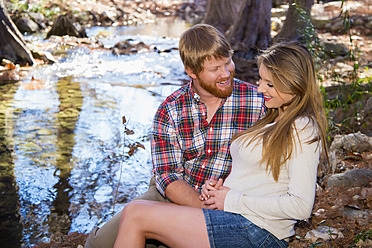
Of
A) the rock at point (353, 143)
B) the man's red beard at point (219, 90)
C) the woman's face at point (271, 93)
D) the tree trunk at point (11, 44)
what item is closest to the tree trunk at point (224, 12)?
the tree trunk at point (11, 44)

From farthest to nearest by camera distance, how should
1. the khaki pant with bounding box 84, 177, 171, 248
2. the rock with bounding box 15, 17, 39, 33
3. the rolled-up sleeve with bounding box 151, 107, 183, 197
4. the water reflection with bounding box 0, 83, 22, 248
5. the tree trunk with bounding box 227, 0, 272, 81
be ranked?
the rock with bounding box 15, 17, 39, 33
the tree trunk with bounding box 227, 0, 272, 81
the water reflection with bounding box 0, 83, 22, 248
the rolled-up sleeve with bounding box 151, 107, 183, 197
the khaki pant with bounding box 84, 177, 171, 248

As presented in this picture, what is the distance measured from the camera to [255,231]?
2.57m

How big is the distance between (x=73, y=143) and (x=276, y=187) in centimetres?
417

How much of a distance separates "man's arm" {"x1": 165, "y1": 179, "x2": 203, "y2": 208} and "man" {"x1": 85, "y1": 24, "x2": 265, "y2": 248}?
13 millimetres

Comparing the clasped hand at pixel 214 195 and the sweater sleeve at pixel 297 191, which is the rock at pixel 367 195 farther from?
the clasped hand at pixel 214 195

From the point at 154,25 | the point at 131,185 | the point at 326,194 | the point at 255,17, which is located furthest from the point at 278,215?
the point at 154,25

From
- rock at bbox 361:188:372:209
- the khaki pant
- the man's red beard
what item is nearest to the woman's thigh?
the khaki pant

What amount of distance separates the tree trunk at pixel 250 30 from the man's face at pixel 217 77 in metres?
8.65

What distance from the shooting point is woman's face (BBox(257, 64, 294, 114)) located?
8.85ft

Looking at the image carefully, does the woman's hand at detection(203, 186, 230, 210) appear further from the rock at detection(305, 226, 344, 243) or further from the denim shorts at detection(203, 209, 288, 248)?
the rock at detection(305, 226, 344, 243)

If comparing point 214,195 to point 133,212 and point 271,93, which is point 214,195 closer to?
point 133,212

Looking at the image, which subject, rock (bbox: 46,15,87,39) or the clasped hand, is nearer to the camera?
the clasped hand

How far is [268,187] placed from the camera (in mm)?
2654

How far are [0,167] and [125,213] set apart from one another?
3319 mm
